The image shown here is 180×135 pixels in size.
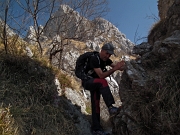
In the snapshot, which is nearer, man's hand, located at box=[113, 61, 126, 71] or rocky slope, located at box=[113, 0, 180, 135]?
rocky slope, located at box=[113, 0, 180, 135]

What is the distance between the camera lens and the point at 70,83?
6684 mm

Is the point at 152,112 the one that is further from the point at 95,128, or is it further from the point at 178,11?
the point at 178,11

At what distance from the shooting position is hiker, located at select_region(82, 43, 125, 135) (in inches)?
166

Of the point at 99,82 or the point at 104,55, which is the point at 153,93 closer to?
the point at 99,82

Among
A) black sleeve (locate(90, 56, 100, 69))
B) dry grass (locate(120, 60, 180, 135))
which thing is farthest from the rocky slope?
black sleeve (locate(90, 56, 100, 69))

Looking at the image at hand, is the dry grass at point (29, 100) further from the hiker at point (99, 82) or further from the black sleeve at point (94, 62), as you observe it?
the black sleeve at point (94, 62)

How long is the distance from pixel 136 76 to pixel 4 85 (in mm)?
3000

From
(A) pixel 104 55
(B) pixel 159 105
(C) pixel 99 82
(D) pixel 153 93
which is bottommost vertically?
(B) pixel 159 105

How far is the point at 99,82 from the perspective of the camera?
4348mm

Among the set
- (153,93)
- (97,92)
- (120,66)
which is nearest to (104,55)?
(120,66)

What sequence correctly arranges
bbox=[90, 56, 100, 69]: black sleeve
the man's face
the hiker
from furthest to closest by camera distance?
the man's face < bbox=[90, 56, 100, 69]: black sleeve < the hiker

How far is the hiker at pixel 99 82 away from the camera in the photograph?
13.9 feet

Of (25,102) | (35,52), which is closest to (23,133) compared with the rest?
(25,102)

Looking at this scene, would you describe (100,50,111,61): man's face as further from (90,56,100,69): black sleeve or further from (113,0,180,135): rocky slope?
(113,0,180,135): rocky slope
